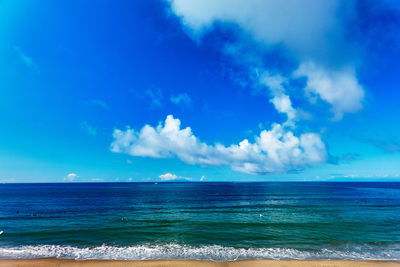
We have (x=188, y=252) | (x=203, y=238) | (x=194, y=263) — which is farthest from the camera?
(x=203, y=238)

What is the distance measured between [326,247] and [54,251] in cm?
2968

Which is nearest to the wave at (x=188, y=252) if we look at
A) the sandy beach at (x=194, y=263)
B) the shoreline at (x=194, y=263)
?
the shoreline at (x=194, y=263)

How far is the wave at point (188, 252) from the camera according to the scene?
2134 centimetres

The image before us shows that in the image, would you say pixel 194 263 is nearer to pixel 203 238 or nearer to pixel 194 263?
pixel 194 263

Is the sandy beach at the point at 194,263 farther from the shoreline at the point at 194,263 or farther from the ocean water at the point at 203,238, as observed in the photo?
the ocean water at the point at 203,238

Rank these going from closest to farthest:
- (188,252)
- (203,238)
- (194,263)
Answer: (194,263), (188,252), (203,238)

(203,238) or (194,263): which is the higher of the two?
(194,263)

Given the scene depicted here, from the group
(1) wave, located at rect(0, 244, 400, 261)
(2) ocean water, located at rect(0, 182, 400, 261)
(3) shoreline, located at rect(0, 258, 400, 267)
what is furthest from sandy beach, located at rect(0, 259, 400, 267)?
(2) ocean water, located at rect(0, 182, 400, 261)

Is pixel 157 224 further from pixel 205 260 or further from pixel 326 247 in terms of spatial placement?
pixel 326 247

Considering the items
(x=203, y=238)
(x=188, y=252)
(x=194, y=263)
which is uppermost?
(x=194, y=263)

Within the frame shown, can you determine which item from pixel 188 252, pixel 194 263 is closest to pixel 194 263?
pixel 194 263

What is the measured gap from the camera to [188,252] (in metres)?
22.8

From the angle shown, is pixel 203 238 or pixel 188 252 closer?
Answer: pixel 188 252

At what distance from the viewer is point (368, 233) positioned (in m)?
30.2
